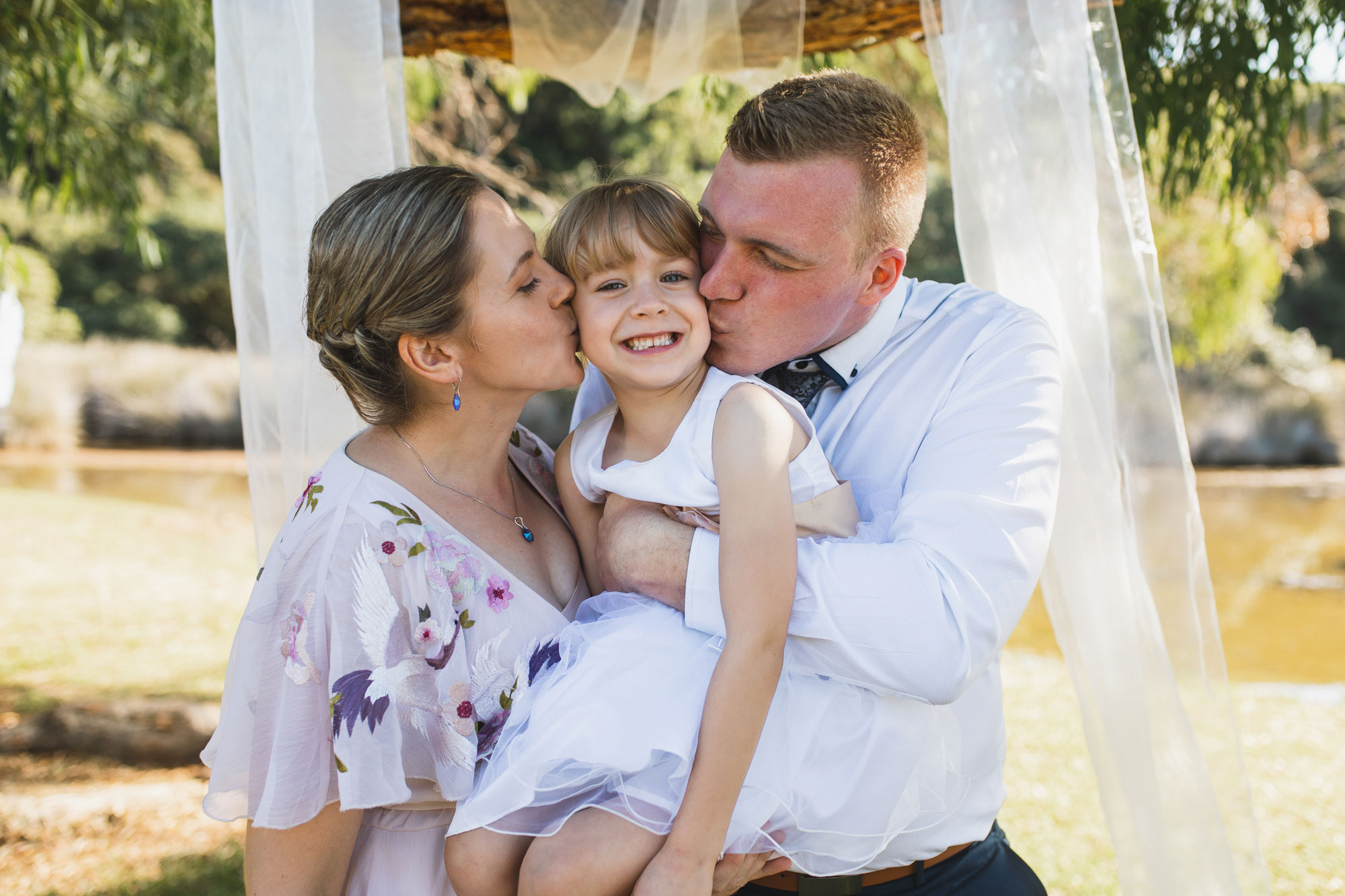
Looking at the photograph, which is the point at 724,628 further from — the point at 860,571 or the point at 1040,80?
the point at 1040,80

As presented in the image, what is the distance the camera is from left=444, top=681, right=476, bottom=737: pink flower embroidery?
1.58 m

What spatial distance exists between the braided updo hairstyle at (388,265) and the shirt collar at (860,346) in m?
0.71

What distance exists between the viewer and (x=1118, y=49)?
5.85ft

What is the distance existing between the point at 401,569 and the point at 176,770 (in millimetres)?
3762

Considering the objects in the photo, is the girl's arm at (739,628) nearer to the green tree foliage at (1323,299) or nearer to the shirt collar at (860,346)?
the shirt collar at (860,346)

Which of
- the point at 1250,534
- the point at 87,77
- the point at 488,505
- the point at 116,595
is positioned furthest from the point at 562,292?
the point at 1250,534

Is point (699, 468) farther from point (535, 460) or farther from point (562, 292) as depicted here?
point (535, 460)

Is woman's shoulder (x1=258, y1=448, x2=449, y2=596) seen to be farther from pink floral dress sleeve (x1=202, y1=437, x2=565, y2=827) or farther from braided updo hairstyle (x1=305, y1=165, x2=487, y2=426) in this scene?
braided updo hairstyle (x1=305, y1=165, x2=487, y2=426)

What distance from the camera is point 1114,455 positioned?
1.75 metres

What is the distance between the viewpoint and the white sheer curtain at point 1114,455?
1670 millimetres

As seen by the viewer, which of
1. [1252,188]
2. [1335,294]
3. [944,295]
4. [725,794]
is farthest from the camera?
[1335,294]

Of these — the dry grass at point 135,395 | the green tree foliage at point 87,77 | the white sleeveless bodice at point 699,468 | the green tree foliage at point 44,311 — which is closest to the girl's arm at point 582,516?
the white sleeveless bodice at point 699,468

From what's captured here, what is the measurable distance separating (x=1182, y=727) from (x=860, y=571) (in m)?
0.67

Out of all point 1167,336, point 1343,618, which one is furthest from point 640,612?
point 1343,618
